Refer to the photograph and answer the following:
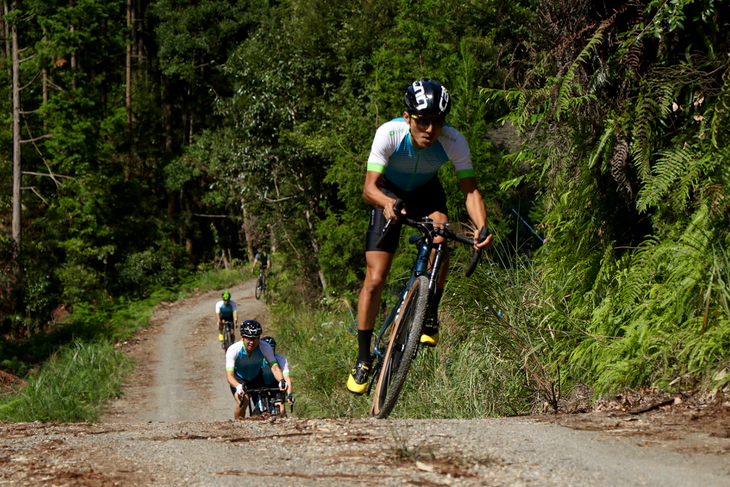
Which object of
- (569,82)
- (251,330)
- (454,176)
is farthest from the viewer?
(454,176)

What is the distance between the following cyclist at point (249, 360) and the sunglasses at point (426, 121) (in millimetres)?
4857

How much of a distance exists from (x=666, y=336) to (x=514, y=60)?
3.51 meters

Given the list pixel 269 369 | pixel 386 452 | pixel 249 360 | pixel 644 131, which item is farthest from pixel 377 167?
pixel 269 369

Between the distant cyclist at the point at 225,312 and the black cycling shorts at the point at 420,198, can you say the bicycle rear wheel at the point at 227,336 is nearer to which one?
the distant cyclist at the point at 225,312

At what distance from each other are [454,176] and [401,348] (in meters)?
6.74

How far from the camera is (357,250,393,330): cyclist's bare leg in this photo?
544cm

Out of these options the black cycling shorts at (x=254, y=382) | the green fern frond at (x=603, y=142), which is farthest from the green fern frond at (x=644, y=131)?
the black cycling shorts at (x=254, y=382)

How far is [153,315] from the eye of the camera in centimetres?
2912

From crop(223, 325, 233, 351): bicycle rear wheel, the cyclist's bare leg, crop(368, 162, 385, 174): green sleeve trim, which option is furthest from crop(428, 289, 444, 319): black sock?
crop(223, 325, 233, 351): bicycle rear wheel

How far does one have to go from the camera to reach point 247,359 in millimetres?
9812

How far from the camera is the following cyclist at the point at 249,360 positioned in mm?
9508

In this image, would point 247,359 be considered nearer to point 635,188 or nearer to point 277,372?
point 277,372

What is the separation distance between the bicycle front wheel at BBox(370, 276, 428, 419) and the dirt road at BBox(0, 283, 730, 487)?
0.62 metres

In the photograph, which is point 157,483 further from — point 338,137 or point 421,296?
point 338,137
